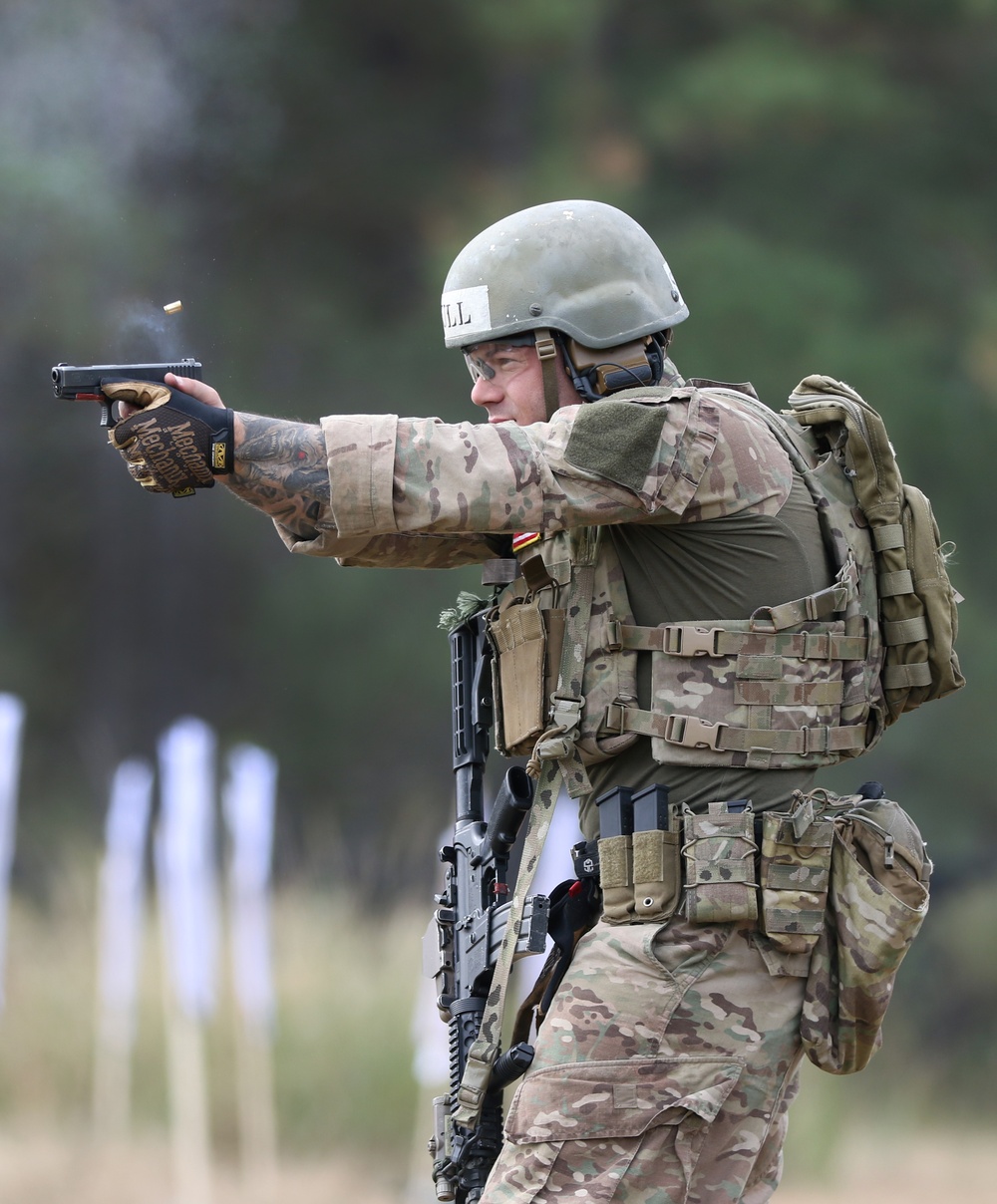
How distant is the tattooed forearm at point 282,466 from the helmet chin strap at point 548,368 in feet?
1.77

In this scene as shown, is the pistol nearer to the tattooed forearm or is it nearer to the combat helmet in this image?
the tattooed forearm

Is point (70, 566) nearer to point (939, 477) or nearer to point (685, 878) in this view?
point (939, 477)

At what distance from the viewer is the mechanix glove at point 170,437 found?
267 cm

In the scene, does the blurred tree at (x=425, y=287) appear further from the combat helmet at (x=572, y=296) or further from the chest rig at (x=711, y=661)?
the chest rig at (x=711, y=661)

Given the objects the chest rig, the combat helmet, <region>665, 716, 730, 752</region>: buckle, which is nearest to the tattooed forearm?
the chest rig

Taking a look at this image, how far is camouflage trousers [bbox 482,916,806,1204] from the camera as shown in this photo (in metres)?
2.74

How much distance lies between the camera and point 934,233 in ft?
31.4

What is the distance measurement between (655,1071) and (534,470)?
953 millimetres

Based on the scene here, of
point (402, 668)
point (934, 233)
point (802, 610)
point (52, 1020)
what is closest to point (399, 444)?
point (802, 610)

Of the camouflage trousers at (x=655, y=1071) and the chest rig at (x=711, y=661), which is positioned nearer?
the camouflage trousers at (x=655, y=1071)

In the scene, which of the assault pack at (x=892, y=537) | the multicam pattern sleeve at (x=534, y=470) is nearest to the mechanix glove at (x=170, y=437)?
the multicam pattern sleeve at (x=534, y=470)

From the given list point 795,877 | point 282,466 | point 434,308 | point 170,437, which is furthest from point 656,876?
point 434,308

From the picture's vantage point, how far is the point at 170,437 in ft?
8.77

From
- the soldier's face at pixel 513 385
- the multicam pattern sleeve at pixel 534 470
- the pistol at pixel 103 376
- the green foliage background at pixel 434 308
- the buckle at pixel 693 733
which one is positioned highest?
the green foliage background at pixel 434 308
